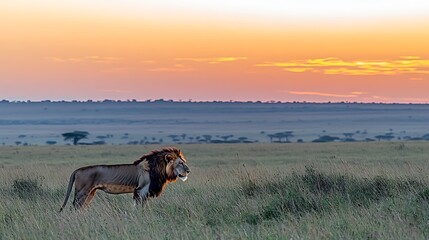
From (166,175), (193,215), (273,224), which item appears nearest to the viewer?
(273,224)

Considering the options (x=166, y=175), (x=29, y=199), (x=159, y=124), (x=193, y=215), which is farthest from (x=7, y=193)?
(x=159, y=124)

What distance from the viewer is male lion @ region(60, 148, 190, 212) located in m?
13.2

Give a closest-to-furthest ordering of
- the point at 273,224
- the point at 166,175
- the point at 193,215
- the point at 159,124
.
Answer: the point at 273,224 < the point at 193,215 < the point at 166,175 < the point at 159,124

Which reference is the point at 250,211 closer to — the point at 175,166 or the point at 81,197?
the point at 175,166

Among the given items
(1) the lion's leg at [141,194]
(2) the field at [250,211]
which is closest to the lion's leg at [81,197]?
(2) the field at [250,211]

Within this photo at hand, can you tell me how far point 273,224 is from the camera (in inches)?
438

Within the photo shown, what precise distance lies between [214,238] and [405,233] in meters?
2.10

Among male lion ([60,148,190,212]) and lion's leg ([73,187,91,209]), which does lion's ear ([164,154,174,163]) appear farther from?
lion's leg ([73,187,91,209])

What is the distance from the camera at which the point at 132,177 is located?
13.4m

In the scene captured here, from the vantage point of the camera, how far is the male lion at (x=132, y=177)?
13.2 meters

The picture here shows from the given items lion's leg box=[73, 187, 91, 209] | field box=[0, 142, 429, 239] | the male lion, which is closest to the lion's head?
the male lion

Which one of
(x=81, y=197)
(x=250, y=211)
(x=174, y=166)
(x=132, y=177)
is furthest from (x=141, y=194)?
(x=250, y=211)

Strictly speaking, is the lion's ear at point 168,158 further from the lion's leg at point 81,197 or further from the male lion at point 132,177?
the lion's leg at point 81,197

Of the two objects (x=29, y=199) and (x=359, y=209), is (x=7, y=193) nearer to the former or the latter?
(x=29, y=199)
